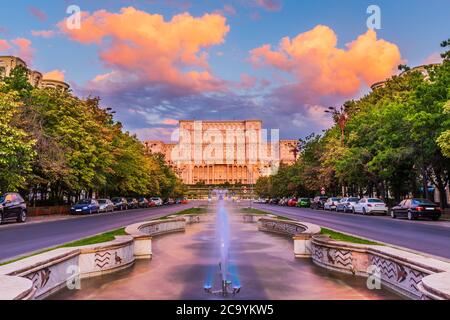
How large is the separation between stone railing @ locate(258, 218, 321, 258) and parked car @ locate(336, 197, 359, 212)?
25425 mm

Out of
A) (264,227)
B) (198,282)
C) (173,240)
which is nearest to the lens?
(198,282)

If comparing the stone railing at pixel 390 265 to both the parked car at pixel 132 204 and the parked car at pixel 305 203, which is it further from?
the parked car at pixel 132 204

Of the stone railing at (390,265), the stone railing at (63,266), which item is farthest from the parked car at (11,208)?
the stone railing at (390,265)

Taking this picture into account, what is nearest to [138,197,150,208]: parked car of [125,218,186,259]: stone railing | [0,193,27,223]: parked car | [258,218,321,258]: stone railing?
[0,193,27,223]: parked car

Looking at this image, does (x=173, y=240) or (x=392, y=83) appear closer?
(x=173, y=240)

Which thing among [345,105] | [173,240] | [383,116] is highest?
[345,105]

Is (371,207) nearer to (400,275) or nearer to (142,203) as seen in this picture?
(400,275)

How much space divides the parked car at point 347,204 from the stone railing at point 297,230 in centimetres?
2542

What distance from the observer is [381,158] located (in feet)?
133

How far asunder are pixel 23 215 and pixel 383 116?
33.3 meters

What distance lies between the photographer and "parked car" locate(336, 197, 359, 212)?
4778 centimetres

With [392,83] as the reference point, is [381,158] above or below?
below

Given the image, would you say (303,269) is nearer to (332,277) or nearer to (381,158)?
(332,277)
